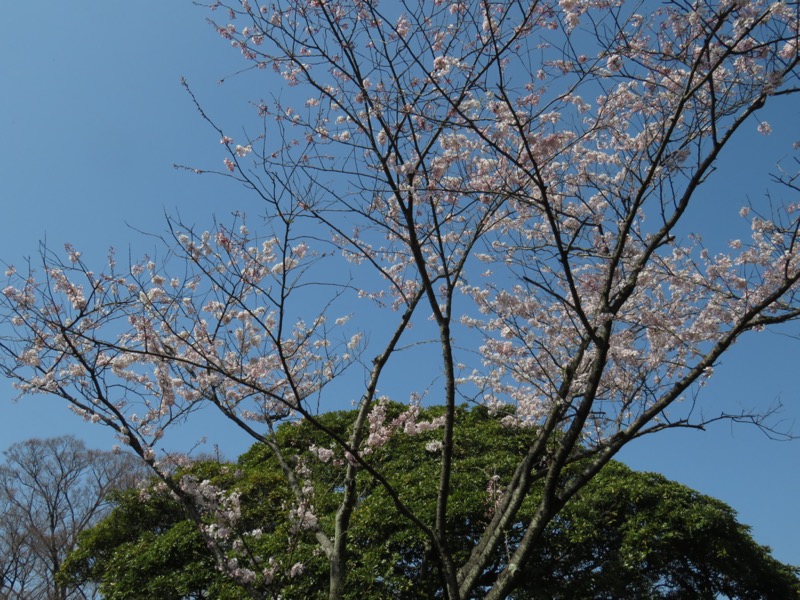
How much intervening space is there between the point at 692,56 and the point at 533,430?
214 inches

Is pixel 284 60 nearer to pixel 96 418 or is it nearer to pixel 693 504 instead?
pixel 96 418

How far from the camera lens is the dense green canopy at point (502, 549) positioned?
19.7 feet

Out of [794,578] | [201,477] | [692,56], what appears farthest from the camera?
[201,477]

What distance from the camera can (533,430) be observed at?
8.41 metres

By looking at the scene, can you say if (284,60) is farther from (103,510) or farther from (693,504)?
(103,510)

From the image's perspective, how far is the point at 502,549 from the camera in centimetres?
638

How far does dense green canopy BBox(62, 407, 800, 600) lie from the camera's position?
602cm

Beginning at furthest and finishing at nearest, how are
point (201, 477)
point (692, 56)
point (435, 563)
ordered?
point (201, 477) → point (435, 563) → point (692, 56)

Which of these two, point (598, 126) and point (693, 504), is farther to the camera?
point (693, 504)

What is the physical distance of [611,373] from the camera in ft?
20.7

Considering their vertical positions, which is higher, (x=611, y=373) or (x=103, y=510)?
(x=103, y=510)

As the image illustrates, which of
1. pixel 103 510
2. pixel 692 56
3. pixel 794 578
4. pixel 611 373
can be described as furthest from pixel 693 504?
pixel 103 510

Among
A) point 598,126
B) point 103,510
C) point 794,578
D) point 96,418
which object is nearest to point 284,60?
point 598,126

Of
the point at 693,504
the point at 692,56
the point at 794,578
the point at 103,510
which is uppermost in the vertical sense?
the point at 103,510
